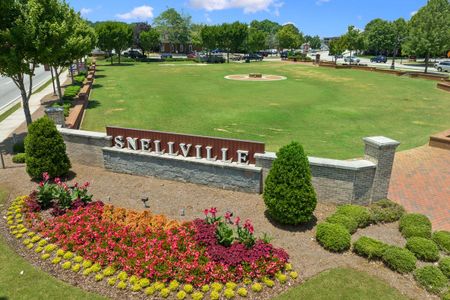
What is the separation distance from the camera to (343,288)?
7723mm

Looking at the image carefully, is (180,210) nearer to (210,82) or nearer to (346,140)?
(346,140)

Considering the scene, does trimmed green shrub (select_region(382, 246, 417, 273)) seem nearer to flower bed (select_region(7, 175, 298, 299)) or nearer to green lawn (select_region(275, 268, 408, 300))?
green lawn (select_region(275, 268, 408, 300))

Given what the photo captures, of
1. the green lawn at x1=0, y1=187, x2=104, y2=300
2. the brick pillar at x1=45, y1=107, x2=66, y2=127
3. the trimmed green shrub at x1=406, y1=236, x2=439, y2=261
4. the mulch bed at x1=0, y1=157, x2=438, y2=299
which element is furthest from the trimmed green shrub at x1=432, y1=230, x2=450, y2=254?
the brick pillar at x1=45, y1=107, x2=66, y2=127

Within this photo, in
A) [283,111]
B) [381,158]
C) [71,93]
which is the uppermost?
[381,158]

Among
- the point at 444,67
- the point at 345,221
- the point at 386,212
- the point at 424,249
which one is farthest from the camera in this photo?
the point at 444,67

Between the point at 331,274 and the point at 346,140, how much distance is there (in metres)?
11.4

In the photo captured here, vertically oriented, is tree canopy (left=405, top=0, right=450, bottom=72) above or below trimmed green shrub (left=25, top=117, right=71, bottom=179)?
above

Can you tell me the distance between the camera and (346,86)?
38.3m

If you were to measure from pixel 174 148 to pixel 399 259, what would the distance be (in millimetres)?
8516

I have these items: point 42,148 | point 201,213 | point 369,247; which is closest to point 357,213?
point 369,247

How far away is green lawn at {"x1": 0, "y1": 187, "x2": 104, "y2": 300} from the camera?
24.8ft

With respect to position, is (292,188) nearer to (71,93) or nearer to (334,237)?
(334,237)

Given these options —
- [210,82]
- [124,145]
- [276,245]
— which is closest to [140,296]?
[276,245]

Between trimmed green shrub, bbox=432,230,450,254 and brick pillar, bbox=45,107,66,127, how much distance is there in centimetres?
1499
